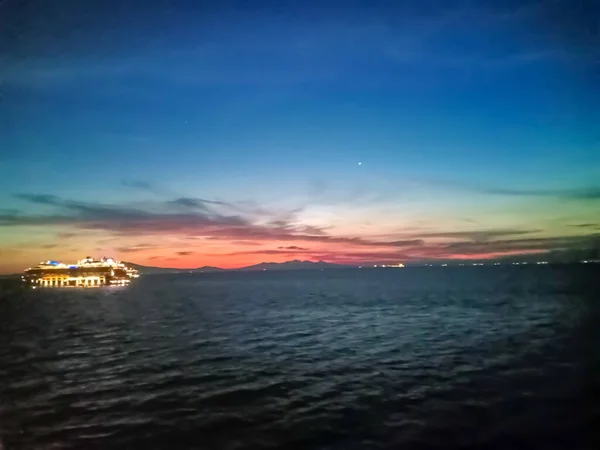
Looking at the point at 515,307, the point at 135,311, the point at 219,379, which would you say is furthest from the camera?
the point at 135,311

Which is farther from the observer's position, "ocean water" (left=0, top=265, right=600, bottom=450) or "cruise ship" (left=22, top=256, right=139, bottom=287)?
"cruise ship" (left=22, top=256, right=139, bottom=287)

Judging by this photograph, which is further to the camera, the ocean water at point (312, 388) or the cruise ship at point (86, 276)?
the cruise ship at point (86, 276)

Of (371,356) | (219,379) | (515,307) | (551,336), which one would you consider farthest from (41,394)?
(515,307)

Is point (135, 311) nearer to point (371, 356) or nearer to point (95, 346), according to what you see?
point (95, 346)

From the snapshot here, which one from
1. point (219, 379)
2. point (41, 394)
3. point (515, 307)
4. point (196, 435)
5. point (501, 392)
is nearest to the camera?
point (196, 435)

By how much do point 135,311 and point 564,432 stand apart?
87.2 ft

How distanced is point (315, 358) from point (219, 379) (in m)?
2.89

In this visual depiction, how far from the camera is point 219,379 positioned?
9781 millimetres

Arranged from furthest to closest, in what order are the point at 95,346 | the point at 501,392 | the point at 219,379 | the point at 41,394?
the point at 95,346
the point at 219,379
the point at 41,394
the point at 501,392

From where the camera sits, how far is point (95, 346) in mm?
15469

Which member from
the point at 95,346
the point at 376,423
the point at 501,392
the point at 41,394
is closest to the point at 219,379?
the point at 41,394

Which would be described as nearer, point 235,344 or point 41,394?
point 41,394

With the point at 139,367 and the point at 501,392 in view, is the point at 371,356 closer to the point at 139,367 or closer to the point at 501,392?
the point at 501,392

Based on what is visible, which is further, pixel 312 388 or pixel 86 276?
pixel 86 276
